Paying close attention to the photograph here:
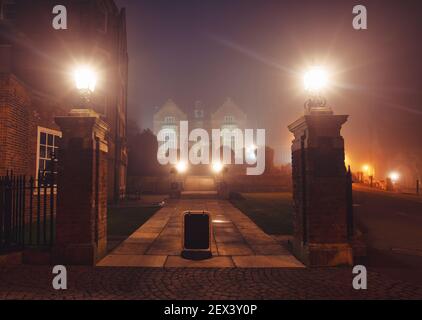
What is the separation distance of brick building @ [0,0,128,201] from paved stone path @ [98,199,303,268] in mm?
3776

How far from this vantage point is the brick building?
11.0 metres

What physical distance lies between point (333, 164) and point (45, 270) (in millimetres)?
6295

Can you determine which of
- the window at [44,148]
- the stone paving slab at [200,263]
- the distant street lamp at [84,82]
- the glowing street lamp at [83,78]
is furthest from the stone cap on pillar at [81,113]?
the window at [44,148]

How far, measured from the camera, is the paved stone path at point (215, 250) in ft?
21.7

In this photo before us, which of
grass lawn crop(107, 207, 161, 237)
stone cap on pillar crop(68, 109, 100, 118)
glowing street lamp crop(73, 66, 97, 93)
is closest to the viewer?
stone cap on pillar crop(68, 109, 100, 118)

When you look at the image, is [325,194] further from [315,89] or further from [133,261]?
[133,261]

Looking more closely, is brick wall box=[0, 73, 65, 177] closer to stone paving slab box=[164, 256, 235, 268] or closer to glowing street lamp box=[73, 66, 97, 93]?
glowing street lamp box=[73, 66, 97, 93]

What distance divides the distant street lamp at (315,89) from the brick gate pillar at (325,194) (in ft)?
0.99

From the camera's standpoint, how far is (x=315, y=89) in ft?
23.0

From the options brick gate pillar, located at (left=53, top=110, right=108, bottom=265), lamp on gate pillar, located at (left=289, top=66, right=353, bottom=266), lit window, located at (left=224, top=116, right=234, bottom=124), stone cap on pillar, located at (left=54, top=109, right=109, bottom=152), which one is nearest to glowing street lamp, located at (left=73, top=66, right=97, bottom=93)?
brick gate pillar, located at (left=53, top=110, right=108, bottom=265)

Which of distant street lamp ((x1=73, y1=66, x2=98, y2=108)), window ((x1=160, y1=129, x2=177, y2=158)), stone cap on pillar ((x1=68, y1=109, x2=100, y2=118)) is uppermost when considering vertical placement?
window ((x1=160, y1=129, x2=177, y2=158))

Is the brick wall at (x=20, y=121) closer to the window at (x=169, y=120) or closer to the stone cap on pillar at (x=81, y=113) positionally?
the stone cap on pillar at (x=81, y=113)

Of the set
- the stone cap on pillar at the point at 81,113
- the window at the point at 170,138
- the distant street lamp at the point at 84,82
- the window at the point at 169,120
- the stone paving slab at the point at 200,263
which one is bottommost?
the stone paving slab at the point at 200,263
